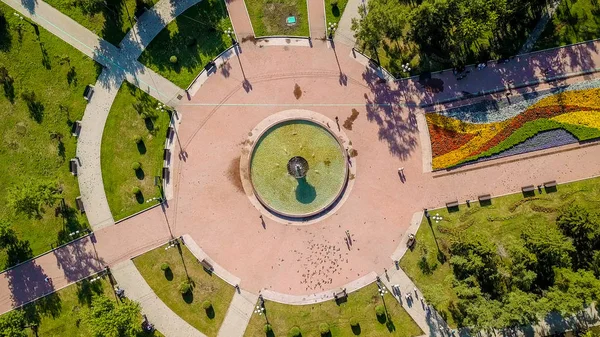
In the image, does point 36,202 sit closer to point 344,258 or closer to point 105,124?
point 105,124

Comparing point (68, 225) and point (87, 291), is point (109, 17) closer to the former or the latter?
point (68, 225)

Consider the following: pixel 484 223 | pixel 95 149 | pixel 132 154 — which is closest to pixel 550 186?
pixel 484 223

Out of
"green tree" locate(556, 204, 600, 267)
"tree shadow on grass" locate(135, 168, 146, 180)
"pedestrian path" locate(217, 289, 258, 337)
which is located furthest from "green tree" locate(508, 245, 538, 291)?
"tree shadow on grass" locate(135, 168, 146, 180)

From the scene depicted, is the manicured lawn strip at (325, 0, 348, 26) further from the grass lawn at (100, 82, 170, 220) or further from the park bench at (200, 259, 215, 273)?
the park bench at (200, 259, 215, 273)

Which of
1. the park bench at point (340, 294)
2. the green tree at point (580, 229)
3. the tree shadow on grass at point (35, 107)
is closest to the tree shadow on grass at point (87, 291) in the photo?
the tree shadow on grass at point (35, 107)

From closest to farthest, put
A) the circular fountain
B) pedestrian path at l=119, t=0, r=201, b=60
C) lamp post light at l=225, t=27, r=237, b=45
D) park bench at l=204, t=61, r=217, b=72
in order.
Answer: the circular fountain < park bench at l=204, t=61, r=217, b=72 < lamp post light at l=225, t=27, r=237, b=45 < pedestrian path at l=119, t=0, r=201, b=60
